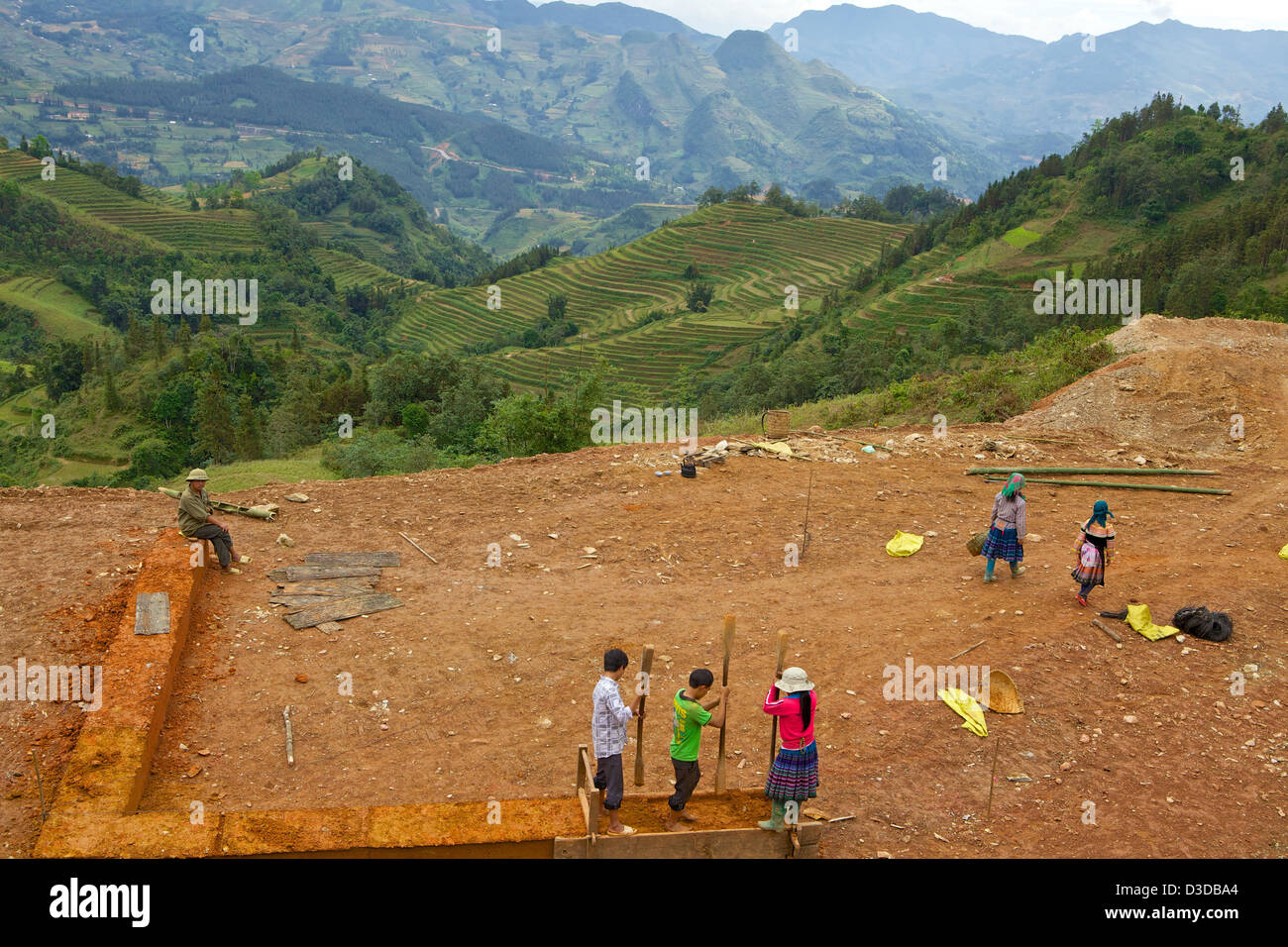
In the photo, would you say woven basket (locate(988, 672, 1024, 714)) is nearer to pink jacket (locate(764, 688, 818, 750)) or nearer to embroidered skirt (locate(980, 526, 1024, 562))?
embroidered skirt (locate(980, 526, 1024, 562))

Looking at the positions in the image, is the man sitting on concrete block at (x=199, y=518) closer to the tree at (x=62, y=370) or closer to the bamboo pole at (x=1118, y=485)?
the bamboo pole at (x=1118, y=485)

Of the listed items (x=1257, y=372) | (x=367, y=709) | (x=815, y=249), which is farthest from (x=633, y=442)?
(x=815, y=249)

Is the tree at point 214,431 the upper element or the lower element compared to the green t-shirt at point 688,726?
upper

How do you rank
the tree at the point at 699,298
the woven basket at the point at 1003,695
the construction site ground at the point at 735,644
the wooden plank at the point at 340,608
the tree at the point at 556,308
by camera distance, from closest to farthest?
the construction site ground at the point at 735,644, the woven basket at the point at 1003,695, the wooden plank at the point at 340,608, the tree at the point at 699,298, the tree at the point at 556,308

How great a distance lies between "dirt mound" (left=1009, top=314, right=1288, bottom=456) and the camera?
13.5m

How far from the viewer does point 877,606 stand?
8.44m

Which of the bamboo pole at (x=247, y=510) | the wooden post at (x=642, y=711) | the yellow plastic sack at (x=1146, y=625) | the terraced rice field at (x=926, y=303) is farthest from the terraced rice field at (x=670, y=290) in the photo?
the wooden post at (x=642, y=711)

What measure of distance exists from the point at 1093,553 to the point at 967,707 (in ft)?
7.68

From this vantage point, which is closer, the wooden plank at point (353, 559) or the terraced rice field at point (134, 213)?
the wooden plank at point (353, 559)

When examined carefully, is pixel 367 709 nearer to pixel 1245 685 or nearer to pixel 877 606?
pixel 877 606

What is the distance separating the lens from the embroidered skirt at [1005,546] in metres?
8.56

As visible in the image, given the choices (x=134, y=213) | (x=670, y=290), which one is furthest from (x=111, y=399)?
(x=134, y=213)

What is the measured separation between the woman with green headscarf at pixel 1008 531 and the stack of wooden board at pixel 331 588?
19.3 feet

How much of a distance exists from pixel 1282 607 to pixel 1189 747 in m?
2.79
